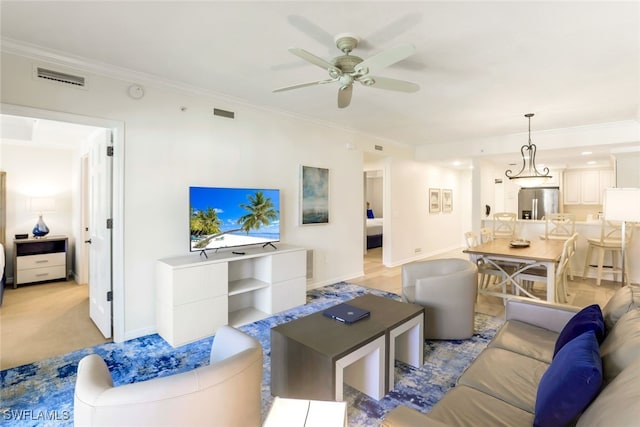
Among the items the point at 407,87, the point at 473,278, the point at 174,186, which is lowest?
the point at 473,278

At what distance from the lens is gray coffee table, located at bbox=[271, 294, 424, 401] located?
6.26 ft

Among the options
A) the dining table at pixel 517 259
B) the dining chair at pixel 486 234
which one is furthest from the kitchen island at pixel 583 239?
the dining table at pixel 517 259

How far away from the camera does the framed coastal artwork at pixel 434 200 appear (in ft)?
25.7

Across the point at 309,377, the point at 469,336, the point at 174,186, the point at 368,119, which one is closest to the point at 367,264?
the point at 368,119

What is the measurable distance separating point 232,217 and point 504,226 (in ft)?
17.3

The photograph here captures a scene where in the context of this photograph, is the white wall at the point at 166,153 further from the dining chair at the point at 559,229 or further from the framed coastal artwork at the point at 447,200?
the framed coastal artwork at the point at 447,200

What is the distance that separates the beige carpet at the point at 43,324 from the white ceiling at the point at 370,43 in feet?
8.61

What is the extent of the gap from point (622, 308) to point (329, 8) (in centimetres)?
252

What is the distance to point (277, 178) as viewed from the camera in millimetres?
4383

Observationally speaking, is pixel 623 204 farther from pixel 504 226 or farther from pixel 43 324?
pixel 43 324

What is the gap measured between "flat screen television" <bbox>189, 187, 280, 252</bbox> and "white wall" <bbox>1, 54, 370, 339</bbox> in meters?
0.24

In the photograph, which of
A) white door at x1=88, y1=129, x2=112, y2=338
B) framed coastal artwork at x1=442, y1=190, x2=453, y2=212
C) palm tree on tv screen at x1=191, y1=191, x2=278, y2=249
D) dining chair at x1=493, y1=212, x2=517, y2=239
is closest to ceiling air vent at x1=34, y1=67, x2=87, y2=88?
white door at x1=88, y1=129, x2=112, y2=338

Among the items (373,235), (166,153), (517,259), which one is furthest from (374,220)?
(166,153)

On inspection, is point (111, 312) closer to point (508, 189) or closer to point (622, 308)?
point (622, 308)
